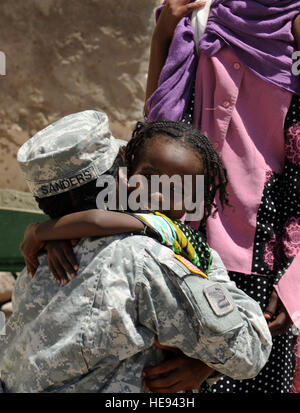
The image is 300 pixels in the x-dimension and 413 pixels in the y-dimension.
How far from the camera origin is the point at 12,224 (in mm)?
3953

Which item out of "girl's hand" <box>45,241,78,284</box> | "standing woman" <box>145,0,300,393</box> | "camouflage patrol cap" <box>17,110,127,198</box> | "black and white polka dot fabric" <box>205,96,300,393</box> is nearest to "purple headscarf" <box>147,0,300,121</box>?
"standing woman" <box>145,0,300,393</box>

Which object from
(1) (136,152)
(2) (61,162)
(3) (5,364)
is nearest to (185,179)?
(1) (136,152)

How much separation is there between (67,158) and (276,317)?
44.0 inches

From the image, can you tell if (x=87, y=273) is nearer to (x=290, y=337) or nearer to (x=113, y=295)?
(x=113, y=295)

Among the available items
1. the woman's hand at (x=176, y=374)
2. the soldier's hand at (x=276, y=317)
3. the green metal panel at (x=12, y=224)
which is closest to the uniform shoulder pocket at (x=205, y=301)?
the woman's hand at (x=176, y=374)

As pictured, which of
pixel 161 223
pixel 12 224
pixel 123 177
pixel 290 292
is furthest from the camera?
pixel 12 224

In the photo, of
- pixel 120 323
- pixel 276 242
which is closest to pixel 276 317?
pixel 276 242

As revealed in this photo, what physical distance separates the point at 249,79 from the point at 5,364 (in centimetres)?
133

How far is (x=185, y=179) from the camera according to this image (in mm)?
1754

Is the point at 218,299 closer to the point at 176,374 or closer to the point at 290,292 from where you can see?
the point at 176,374

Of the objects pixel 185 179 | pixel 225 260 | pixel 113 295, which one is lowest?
pixel 225 260

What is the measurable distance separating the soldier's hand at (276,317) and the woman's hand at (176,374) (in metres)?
0.70

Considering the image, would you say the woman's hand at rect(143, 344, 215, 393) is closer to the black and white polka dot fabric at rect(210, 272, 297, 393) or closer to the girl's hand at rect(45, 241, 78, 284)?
the girl's hand at rect(45, 241, 78, 284)

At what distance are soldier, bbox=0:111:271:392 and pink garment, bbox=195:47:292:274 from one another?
2.68 ft
